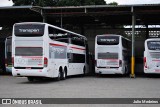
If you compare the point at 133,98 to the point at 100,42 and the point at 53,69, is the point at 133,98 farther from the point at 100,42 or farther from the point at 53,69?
the point at 100,42

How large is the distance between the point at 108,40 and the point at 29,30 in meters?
8.86

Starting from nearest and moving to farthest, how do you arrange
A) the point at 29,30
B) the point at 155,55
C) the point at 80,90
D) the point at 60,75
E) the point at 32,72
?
1. the point at 80,90
2. the point at 32,72
3. the point at 29,30
4. the point at 60,75
5. the point at 155,55

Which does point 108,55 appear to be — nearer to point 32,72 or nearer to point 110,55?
point 110,55

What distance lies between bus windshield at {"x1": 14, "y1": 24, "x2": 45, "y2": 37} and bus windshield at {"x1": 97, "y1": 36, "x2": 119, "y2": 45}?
8374 millimetres

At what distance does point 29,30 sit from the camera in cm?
2092

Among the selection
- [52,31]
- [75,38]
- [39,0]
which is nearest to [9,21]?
[39,0]

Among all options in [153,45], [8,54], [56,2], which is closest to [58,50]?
[153,45]

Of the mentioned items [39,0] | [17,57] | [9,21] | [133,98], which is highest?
[39,0]

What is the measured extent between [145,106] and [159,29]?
102ft

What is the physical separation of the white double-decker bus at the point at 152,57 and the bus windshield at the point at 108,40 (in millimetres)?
2520

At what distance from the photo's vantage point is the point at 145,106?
1102 cm

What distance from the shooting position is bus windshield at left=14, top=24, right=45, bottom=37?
2081 cm

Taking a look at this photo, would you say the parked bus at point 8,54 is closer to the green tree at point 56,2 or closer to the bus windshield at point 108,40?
the bus windshield at point 108,40

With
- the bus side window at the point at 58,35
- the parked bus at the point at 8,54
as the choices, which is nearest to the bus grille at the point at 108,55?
the bus side window at the point at 58,35
